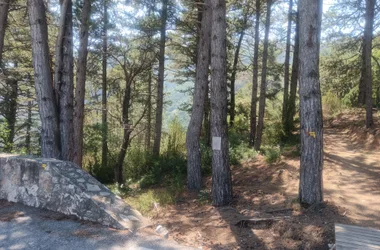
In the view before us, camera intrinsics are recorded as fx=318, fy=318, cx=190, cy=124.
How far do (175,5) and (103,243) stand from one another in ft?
34.8

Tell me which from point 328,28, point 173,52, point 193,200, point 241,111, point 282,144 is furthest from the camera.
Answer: point 241,111

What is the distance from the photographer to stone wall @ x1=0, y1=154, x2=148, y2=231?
4562mm

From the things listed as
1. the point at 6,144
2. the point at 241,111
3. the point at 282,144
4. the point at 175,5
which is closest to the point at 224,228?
the point at 282,144

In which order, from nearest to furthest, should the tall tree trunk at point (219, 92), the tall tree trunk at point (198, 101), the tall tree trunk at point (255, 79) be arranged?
the tall tree trunk at point (219, 92)
the tall tree trunk at point (198, 101)
the tall tree trunk at point (255, 79)

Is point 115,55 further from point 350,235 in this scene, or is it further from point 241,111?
point 350,235

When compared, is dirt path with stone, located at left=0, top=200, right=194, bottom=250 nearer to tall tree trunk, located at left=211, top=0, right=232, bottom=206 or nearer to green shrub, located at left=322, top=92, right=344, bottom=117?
tall tree trunk, located at left=211, top=0, right=232, bottom=206

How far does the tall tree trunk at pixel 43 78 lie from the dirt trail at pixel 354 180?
256 inches

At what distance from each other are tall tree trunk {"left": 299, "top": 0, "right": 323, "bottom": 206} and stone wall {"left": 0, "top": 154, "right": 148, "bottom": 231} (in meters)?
3.03

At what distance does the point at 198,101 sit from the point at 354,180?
4513mm

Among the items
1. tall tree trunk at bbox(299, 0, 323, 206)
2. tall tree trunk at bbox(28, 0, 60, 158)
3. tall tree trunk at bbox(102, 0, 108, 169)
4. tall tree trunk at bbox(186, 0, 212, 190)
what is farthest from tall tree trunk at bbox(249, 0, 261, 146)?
tall tree trunk at bbox(28, 0, 60, 158)

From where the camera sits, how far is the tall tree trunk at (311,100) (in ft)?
18.2

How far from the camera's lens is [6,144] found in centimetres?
1065

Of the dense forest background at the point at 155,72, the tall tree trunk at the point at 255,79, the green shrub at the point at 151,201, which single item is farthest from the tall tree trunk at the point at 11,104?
the tall tree trunk at the point at 255,79

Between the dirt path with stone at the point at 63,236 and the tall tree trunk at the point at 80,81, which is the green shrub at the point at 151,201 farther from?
the dirt path with stone at the point at 63,236
